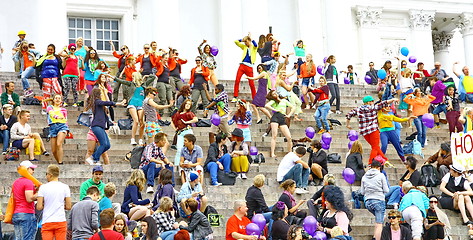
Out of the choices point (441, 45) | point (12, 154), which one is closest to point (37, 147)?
point (12, 154)

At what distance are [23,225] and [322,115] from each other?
10.2 m

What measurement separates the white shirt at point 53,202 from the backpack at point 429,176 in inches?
311

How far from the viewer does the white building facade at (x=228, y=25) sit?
33.6 m

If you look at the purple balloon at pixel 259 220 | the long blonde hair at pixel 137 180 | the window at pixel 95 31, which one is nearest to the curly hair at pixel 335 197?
the purple balloon at pixel 259 220

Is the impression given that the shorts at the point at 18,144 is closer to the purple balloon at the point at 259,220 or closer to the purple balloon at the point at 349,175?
the purple balloon at the point at 259,220

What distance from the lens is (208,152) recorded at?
19797 mm

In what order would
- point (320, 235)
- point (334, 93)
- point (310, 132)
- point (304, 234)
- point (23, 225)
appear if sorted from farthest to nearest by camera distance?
point (334, 93), point (310, 132), point (320, 235), point (23, 225), point (304, 234)

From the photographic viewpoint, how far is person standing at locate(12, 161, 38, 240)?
1563 cm

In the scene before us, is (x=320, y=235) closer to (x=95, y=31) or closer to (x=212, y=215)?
(x=212, y=215)

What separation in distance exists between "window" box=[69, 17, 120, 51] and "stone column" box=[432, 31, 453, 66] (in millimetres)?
14708

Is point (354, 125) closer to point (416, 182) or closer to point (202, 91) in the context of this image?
point (202, 91)

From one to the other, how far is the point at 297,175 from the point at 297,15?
18.7 meters

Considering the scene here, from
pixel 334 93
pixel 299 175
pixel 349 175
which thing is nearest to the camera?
pixel 299 175

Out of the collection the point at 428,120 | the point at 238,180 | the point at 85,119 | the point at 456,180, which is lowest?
the point at 456,180
